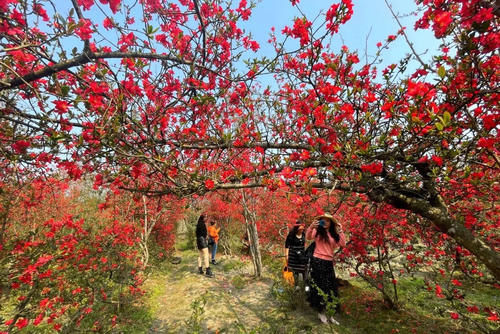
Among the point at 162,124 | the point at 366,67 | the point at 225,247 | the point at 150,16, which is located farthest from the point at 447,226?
the point at 225,247

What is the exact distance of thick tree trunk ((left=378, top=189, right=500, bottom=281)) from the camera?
7.28ft

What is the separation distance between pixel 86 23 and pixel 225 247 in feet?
35.8

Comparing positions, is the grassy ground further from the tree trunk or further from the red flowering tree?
the red flowering tree

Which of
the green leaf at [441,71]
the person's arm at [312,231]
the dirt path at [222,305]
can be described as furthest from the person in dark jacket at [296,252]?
the green leaf at [441,71]

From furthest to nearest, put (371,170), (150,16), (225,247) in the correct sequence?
(225,247) → (150,16) → (371,170)

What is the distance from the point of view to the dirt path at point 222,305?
4.24m

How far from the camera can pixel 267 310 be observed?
5.21 metres

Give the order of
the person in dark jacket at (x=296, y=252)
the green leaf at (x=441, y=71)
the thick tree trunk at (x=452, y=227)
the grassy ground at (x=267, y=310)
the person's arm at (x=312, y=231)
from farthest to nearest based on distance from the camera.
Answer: the person in dark jacket at (x=296, y=252)
the person's arm at (x=312, y=231)
the grassy ground at (x=267, y=310)
the thick tree trunk at (x=452, y=227)
the green leaf at (x=441, y=71)

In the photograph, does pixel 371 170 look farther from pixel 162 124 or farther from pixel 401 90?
pixel 162 124

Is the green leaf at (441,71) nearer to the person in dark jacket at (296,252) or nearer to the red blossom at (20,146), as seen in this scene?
the red blossom at (20,146)

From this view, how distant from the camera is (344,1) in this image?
104 inches

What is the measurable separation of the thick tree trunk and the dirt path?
1.91 meters

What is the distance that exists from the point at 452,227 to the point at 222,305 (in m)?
4.88

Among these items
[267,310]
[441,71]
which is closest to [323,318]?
[267,310]
